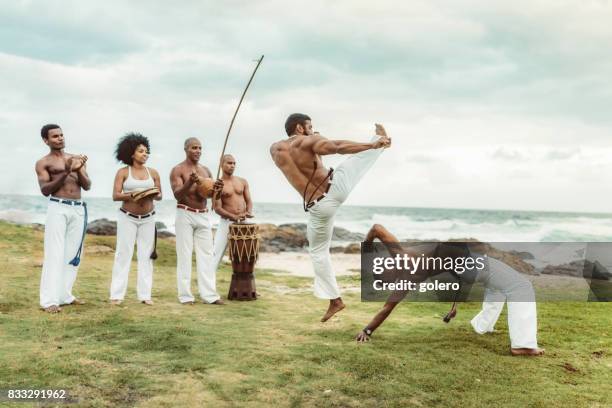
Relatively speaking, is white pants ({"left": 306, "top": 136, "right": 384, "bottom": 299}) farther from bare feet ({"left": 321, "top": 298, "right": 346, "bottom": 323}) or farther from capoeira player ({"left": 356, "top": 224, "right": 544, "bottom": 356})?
capoeira player ({"left": 356, "top": 224, "right": 544, "bottom": 356})

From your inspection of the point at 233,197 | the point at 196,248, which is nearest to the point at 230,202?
the point at 233,197

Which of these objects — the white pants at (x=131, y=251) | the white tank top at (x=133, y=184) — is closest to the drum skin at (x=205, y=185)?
the white tank top at (x=133, y=184)

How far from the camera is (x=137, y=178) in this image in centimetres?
817

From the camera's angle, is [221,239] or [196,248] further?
[221,239]

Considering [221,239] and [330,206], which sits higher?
[330,206]

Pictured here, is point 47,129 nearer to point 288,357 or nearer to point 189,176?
point 189,176

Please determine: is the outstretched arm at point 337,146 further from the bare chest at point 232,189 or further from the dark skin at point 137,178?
the bare chest at point 232,189

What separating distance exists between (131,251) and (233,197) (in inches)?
84.0

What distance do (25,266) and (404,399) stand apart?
8.98 meters

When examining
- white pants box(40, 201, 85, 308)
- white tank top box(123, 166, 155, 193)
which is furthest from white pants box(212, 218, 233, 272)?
white pants box(40, 201, 85, 308)

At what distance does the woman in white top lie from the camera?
26.6ft

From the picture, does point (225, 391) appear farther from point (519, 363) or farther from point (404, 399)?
point (519, 363)

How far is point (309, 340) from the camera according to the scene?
6.40 meters

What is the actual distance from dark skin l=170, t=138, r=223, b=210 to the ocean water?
34576mm
